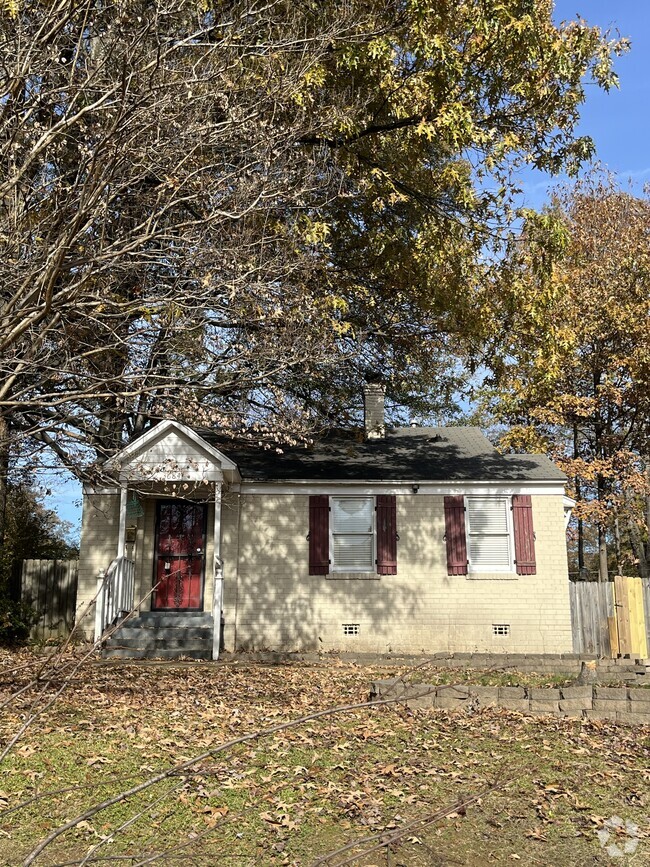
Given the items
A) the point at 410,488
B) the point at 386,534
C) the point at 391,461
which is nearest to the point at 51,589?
the point at 386,534

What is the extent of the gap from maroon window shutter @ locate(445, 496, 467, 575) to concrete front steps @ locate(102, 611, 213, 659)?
4985 mm

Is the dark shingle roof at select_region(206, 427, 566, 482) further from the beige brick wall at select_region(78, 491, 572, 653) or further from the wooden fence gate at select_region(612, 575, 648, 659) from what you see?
the wooden fence gate at select_region(612, 575, 648, 659)

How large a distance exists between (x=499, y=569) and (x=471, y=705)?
6.61m

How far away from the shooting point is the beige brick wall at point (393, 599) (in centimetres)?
1558

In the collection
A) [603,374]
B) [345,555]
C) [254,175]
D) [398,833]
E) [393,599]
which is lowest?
[398,833]

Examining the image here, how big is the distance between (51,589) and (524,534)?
10.8 metres

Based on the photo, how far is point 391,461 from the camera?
17.3 meters

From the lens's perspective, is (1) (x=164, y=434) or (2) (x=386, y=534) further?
(2) (x=386, y=534)

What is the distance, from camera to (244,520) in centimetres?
1600

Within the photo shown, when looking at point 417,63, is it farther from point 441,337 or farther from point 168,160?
point 441,337

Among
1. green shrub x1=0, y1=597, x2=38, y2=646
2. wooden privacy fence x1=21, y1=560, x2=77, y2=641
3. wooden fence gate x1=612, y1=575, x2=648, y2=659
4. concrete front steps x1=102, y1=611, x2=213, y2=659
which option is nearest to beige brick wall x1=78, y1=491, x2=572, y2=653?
concrete front steps x1=102, y1=611, x2=213, y2=659

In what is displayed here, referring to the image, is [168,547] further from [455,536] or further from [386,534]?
[455,536]

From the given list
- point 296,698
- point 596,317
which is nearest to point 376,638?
point 296,698

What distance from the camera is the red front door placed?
52.2 feet
